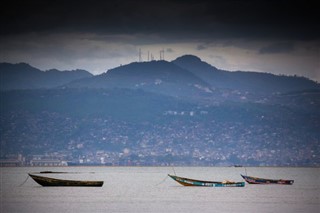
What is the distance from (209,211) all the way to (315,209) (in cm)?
1180

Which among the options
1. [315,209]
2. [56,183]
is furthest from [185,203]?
[56,183]

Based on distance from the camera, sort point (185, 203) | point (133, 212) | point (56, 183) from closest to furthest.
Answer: point (133, 212) < point (185, 203) < point (56, 183)

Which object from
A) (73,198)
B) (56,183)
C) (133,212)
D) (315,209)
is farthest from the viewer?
(56,183)

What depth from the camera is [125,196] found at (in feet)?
334

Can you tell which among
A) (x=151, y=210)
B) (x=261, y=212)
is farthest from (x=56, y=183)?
(x=261, y=212)

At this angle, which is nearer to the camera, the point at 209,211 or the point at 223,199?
the point at 209,211

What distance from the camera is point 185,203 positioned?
8712 centimetres

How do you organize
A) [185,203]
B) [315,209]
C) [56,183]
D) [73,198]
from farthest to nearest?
1. [56,183]
2. [73,198]
3. [185,203]
4. [315,209]

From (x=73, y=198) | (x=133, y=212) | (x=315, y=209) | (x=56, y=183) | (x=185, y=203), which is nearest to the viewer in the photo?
(x=133, y=212)

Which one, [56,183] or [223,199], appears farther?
[56,183]

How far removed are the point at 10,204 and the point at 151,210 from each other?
54.8 ft

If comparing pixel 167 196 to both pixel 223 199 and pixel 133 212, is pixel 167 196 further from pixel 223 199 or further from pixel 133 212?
pixel 133 212

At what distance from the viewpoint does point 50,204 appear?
85.7 meters

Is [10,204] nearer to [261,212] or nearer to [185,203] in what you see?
[185,203]
